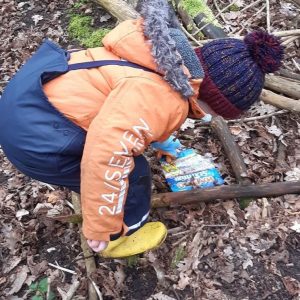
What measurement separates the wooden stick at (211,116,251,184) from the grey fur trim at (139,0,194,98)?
4.39 feet

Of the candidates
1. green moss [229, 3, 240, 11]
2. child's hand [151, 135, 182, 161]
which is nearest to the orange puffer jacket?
child's hand [151, 135, 182, 161]


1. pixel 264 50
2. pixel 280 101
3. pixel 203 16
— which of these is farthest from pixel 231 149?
pixel 203 16

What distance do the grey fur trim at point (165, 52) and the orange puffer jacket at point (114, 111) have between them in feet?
0.17

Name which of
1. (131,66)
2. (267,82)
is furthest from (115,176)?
(267,82)

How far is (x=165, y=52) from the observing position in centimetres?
239

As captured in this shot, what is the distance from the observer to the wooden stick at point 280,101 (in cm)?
409

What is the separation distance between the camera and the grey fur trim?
2391 millimetres

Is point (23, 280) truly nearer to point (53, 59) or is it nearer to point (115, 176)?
point (115, 176)

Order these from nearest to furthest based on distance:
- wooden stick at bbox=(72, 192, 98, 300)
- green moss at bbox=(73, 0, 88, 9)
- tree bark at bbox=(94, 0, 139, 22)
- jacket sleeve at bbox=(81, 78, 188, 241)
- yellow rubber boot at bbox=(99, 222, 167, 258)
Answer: jacket sleeve at bbox=(81, 78, 188, 241) < wooden stick at bbox=(72, 192, 98, 300) < yellow rubber boot at bbox=(99, 222, 167, 258) < tree bark at bbox=(94, 0, 139, 22) < green moss at bbox=(73, 0, 88, 9)

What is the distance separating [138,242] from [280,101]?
190cm

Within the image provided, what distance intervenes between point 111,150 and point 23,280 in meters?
1.52

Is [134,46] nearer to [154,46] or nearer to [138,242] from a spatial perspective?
[154,46]

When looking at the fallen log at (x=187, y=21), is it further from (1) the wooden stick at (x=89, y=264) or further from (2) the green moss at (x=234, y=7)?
(1) the wooden stick at (x=89, y=264)

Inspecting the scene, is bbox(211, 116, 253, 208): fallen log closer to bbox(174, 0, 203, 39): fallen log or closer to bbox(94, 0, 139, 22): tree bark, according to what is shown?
bbox(174, 0, 203, 39): fallen log
